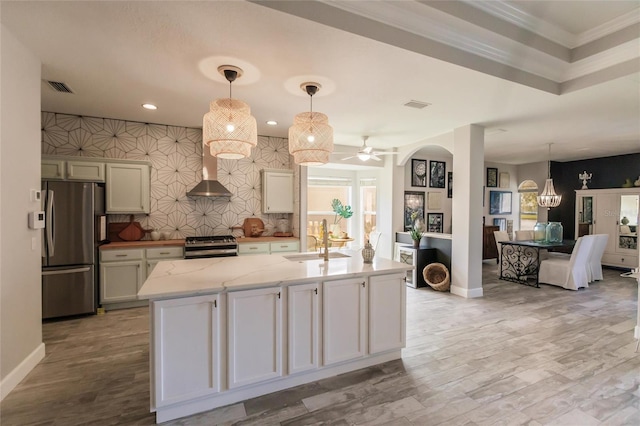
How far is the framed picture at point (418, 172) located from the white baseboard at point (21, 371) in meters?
6.41

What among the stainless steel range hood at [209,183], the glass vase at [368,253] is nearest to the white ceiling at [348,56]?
the stainless steel range hood at [209,183]

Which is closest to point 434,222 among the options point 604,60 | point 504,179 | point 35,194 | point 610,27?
point 504,179

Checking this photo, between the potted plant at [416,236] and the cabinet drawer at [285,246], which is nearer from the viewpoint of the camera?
the cabinet drawer at [285,246]

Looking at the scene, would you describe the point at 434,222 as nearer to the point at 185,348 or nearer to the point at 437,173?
the point at 437,173

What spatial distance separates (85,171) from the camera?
3.87 metres

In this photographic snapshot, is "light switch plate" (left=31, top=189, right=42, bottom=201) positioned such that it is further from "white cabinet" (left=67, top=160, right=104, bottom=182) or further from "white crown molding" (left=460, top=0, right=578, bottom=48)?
"white crown molding" (left=460, top=0, right=578, bottom=48)

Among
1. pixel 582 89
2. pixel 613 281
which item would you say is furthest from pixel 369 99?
pixel 613 281

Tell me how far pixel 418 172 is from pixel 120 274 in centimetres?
592

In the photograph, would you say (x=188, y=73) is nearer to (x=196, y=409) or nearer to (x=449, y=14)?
(x=449, y=14)

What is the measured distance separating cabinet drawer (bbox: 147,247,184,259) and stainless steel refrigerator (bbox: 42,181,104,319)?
629mm

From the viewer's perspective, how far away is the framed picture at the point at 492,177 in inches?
317

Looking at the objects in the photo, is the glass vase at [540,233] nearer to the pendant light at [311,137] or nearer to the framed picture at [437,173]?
the framed picture at [437,173]

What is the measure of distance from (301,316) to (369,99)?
96.9 inches

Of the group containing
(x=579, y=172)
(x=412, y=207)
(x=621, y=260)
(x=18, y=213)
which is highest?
(x=579, y=172)
